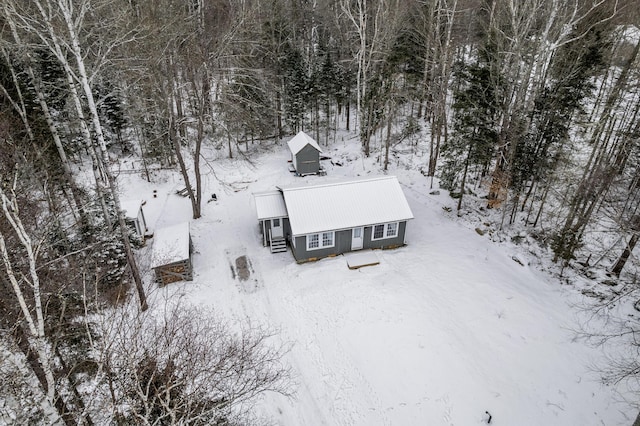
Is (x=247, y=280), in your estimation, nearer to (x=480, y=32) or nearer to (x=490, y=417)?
(x=490, y=417)

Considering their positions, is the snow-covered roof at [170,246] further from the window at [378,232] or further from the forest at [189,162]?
the window at [378,232]

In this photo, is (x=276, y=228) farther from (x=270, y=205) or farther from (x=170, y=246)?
(x=170, y=246)

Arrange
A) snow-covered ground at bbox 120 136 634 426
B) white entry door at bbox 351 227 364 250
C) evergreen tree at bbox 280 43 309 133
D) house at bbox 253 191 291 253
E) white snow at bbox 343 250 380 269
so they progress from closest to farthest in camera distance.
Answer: snow-covered ground at bbox 120 136 634 426 < white snow at bbox 343 250 380 269 < white entry door at bbox 351 227 364 250 < house at bbox 253 191 291 253 < evergreen tree at bbox 280 43 309 133

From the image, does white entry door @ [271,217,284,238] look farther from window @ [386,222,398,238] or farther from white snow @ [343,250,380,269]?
window @ [386,222,398,238]

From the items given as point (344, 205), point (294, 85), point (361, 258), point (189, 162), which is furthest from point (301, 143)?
point (361, 258)

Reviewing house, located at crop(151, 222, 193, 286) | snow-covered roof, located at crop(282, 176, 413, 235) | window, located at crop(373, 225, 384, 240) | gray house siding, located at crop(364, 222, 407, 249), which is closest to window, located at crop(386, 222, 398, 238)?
gray house siding, located at crop(364, 222, 407, 249)

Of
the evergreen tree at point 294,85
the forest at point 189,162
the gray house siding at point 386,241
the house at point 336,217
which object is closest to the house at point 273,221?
the house at point 336,217
